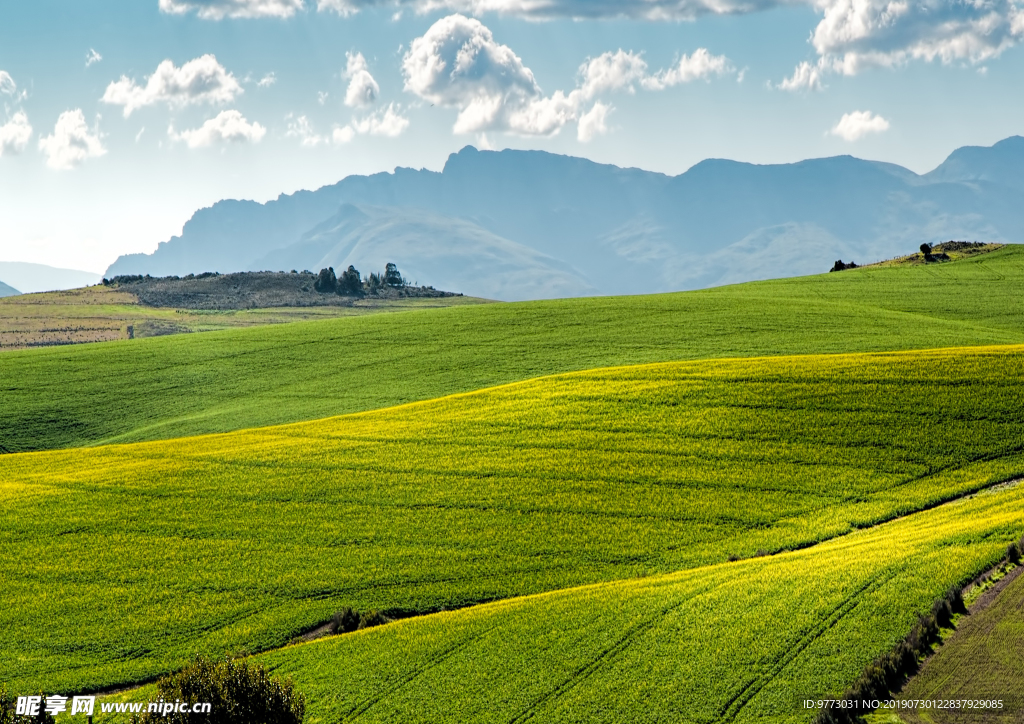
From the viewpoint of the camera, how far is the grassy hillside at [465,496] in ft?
78.6

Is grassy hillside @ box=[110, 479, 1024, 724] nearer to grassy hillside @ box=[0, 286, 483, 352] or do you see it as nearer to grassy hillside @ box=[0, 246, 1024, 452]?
grassy hillside @ box=[0, 246, 1024, 452]

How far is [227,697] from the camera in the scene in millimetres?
15914

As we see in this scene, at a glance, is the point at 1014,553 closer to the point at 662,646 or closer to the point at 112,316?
the point at 662,646

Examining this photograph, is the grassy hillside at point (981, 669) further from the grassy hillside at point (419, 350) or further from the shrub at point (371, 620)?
the grassy hillside at point (419, 350)

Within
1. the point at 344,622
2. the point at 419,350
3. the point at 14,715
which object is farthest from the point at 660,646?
the point at 419,350

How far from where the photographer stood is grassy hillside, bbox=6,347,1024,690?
24.0 metres

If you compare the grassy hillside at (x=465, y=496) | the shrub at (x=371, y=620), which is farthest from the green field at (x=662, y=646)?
the grassy hillside at (x=465, y=496)

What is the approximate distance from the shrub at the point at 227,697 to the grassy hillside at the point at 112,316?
92022 millimetres

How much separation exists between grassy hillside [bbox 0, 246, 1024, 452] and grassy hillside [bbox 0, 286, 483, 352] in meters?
40.5

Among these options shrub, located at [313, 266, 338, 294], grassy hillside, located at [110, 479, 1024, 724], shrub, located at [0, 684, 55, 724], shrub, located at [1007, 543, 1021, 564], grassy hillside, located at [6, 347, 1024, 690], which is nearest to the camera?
shrub, located at [0, 684, 55, 724]

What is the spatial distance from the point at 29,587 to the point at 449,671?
45.7ft

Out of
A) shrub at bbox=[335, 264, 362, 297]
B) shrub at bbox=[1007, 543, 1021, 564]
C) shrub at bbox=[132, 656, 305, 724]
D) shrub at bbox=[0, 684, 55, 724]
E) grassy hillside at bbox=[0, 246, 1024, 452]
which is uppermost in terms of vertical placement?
shrub at bbox=[335, 264, 362, 297]

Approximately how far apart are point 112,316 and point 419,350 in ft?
301

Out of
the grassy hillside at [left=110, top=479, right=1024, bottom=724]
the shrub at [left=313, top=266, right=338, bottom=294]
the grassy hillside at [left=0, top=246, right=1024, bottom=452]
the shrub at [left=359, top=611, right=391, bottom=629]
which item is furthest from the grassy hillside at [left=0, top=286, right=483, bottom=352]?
the grassy hillside at [left=110, top=479, right=1024, bottom=724]
